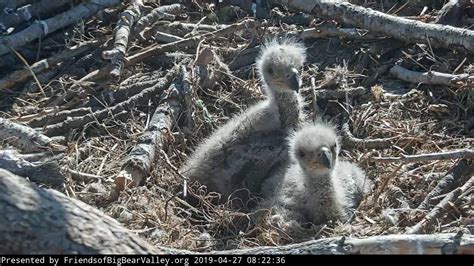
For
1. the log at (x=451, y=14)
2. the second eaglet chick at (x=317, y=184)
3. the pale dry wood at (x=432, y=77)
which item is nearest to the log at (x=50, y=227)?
the second eaglet chick at (x=317, y=184)

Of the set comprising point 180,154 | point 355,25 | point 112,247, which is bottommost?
point 180,154

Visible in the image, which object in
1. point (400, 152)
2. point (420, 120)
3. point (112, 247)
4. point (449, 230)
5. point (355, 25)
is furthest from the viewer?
point (355, 25)

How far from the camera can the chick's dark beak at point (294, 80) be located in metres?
6.16

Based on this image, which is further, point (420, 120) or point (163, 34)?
point (163, 34)

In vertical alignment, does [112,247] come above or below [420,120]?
above

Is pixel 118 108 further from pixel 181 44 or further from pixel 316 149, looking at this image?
pixel 316 149

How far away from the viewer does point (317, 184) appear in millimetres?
5762

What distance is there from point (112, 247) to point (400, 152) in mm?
2834

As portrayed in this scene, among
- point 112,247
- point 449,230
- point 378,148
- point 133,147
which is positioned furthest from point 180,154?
point 112,247

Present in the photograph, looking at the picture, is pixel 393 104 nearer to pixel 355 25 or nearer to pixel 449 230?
pixel 355 25

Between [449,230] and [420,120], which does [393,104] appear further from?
[449,230]

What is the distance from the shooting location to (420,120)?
6.29 meters

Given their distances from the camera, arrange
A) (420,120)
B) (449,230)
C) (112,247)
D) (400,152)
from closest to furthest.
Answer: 1. (112,247)
2. (449,230)
3. (400,152)
4. (420,120)

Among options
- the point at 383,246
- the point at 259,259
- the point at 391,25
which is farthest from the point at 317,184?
the point at 259,259
